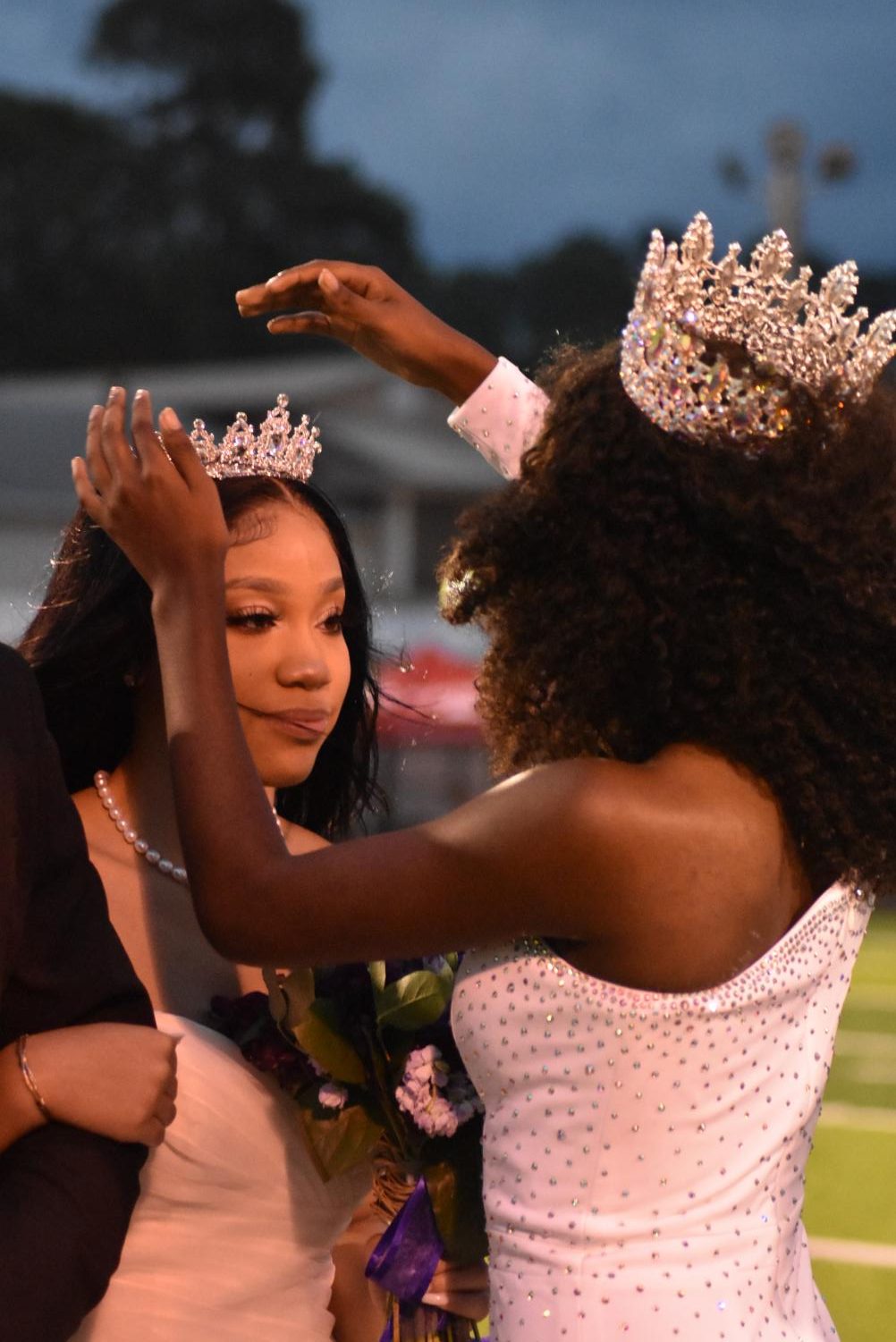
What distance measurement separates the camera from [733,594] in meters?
2.26

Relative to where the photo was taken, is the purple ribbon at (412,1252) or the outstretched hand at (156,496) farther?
the purple ribbon at (412,1252)

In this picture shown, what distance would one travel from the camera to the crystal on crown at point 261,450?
342cm

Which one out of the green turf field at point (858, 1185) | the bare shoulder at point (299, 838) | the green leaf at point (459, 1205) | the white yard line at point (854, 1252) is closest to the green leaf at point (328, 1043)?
the green leaf at point (459, 1205)

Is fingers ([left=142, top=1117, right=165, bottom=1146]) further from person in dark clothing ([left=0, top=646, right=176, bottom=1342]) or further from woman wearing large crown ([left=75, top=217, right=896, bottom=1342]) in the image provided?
woman wearing large crown ([left=75, top=217, right=896, bottom=1342])

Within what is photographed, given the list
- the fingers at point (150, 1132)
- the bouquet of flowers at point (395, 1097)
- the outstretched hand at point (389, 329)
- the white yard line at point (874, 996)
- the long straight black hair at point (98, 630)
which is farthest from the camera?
the white yard line at point (874, 996)

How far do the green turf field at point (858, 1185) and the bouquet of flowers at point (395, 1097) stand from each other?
13.1 ft

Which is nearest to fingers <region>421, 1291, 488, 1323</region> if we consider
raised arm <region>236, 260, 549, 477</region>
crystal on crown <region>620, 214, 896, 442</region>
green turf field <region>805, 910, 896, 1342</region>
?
raised arm <region>236, 260, 549, 477</region>

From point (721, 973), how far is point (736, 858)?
14cm

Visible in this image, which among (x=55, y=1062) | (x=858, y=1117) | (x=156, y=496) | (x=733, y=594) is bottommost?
(x=858, y=1117)

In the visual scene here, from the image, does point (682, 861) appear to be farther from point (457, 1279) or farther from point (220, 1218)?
point (220, 1218)

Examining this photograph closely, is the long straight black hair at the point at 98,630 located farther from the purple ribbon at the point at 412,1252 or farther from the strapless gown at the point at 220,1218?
the purple ribbon at the point at 412,1252

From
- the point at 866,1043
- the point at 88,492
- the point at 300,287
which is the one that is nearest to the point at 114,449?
the point at 88,492

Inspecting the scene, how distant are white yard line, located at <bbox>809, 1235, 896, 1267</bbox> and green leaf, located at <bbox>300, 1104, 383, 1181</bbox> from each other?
5122 mm

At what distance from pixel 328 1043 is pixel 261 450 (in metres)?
1.17
